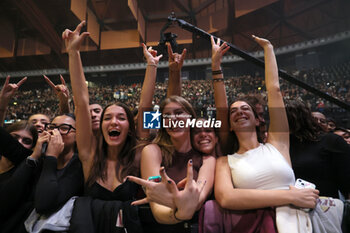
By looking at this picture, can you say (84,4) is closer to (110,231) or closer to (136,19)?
(136,19)

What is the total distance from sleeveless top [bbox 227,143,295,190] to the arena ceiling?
0.65m

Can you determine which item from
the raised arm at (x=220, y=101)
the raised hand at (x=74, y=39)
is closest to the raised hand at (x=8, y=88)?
the raised hand at (x=74, y=39)

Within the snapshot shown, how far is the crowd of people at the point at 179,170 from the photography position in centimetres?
56

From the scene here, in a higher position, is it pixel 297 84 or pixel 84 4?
pixel 84 4

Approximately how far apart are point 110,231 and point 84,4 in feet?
3.63

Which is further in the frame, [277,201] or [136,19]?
[136,19]

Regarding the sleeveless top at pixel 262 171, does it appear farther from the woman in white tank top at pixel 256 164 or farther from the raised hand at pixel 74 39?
the raised hand at pixel 74 39

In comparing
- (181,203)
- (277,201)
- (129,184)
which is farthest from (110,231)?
(277,201)

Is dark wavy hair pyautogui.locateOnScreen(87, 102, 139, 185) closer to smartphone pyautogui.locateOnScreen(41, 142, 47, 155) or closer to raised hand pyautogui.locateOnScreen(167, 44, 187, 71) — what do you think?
smartphone pyautogui.locateOnScreen(41, 142, 47, 155)

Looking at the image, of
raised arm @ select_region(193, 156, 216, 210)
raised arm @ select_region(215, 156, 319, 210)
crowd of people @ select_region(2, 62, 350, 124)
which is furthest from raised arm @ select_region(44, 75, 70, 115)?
raised arm @ select_region(215, 156, 319, 210)

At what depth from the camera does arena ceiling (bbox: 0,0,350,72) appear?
968mm

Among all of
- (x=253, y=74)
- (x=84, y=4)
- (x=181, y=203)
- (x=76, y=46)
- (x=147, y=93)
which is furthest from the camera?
(x=253, y=74)

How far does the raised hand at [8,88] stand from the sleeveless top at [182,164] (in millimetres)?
1124

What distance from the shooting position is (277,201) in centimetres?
56
